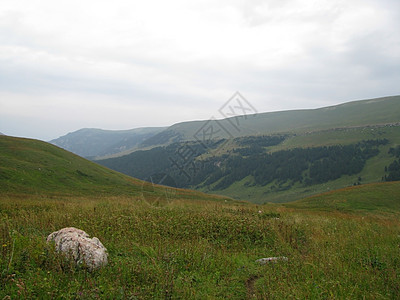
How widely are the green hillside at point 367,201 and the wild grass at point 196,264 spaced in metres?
18.9

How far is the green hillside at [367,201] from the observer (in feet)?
87.3

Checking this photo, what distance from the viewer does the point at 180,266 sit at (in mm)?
6445

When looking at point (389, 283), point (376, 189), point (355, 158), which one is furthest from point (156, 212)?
point (355, 158)

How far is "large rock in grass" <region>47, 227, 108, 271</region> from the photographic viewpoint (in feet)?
19.0

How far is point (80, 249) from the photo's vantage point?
5.93 meters

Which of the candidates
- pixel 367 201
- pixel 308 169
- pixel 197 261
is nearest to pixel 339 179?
pixel 308 169

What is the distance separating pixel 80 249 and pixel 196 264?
2540 millimetres

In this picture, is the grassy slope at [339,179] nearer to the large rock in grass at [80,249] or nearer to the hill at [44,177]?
the hill at [44,177]

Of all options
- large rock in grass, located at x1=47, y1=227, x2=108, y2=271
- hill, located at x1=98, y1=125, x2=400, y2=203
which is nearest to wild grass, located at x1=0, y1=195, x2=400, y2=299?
large rock in grass, located at x1=47, y1=227, x2=108, y2=271

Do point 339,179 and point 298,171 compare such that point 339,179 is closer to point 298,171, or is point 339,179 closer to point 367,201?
point 298,171

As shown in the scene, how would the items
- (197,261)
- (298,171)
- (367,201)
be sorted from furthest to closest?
(298,171)
(367,201)
(197,261)

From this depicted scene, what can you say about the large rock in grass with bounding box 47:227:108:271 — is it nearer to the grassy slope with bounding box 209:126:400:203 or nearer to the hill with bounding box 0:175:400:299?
the hill with bounding box 0:175:400:299

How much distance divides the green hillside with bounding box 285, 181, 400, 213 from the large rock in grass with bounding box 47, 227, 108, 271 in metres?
24.1

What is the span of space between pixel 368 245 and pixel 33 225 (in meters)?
10.0
